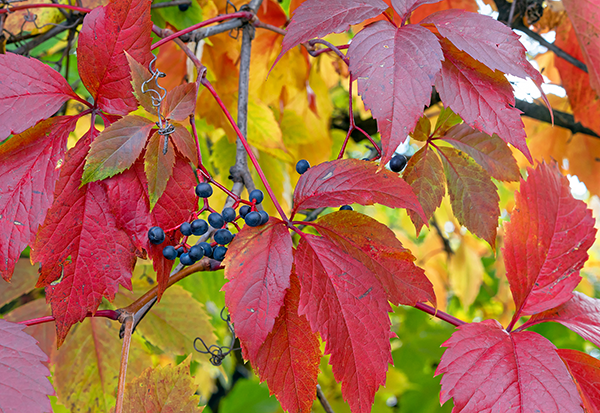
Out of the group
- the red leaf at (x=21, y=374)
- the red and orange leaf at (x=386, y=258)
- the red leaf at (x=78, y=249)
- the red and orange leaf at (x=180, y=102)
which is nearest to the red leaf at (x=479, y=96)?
the red and orange leaf at (x=386, y=258)

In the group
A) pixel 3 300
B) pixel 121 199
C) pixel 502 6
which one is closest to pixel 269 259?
pixel 121 199

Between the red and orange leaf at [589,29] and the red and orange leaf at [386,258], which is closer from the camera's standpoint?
the red and orange leaf at [386,258]

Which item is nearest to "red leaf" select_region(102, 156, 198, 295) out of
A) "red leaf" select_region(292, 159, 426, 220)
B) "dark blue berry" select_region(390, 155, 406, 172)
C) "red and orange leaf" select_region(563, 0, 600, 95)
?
"red leaf" select_region(292, 159, 426, 220)

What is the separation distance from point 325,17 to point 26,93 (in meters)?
0.31

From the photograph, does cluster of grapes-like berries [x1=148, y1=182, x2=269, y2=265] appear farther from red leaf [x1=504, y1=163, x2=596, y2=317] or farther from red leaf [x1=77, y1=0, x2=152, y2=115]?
red leaf [x1=504, y1=163, x2=596, y2=317]

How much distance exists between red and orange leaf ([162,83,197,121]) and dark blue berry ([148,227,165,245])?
0.11m

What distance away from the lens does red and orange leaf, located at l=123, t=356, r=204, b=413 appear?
1.41ft

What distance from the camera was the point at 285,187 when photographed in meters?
1.03

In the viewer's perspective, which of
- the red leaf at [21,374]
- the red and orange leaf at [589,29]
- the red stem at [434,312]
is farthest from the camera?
the red and orange leaf at [589,29]

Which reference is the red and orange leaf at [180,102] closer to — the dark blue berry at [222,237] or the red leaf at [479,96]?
the dark blue berry at [222,237]

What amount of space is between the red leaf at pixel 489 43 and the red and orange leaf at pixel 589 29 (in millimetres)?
316

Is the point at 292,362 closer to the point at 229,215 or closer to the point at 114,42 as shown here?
the point at 229,215

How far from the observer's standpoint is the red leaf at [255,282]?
360mm

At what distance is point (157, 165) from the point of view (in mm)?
387
